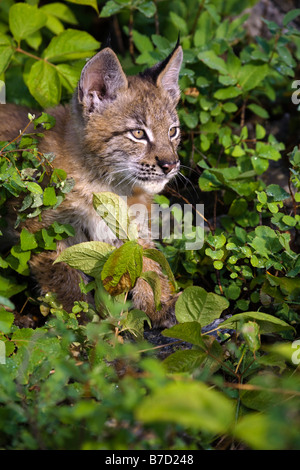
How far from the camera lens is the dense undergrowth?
193 centimetres

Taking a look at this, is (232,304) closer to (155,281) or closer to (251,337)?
(155,281)

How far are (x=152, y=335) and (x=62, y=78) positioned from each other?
89.7 inches

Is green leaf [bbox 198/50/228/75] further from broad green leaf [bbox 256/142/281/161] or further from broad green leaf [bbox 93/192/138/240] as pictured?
broad green leaf [bbox 93/192/138/240]

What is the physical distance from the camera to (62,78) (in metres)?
4.27

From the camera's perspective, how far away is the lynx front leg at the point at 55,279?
367 centimetres

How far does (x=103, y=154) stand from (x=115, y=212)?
754 mm

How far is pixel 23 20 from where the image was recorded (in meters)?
4.22

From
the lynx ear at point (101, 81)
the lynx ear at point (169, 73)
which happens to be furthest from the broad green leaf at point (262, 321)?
the lynx ear at point (169, 73)

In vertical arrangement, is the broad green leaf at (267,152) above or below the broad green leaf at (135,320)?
above

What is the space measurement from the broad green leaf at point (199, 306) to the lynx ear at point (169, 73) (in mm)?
1885

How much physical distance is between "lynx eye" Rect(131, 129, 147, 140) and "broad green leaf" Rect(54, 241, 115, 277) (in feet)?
3.33

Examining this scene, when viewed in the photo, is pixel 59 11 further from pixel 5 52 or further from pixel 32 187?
pixel 32 187

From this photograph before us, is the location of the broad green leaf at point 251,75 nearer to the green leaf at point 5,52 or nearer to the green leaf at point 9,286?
the green leaf at point 5,52

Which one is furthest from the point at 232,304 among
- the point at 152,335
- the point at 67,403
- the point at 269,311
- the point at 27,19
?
the point at 27,19
